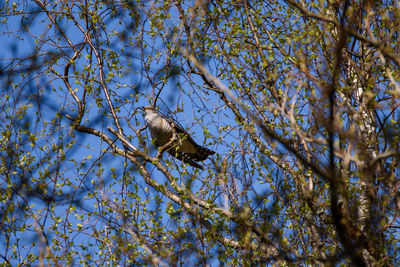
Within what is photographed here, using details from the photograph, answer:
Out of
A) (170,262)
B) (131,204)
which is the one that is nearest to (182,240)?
(170,262)

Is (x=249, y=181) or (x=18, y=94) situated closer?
(x=249, y=181)

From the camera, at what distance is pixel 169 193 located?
Answer: 5.08 meters

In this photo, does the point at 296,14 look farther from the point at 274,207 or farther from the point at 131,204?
the point at 131,204

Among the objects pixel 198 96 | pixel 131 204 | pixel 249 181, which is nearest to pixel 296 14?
pixel 198 96

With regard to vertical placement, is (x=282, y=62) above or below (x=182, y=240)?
above

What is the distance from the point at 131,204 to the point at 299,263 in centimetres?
166

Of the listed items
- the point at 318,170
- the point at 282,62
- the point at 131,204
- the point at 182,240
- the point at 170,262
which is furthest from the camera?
the point at 282,62

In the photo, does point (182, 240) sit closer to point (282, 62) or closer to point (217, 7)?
point (282, 62)

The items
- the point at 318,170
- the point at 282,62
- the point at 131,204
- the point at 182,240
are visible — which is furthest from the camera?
the point at 282,62

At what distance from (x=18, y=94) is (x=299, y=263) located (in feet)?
10.6

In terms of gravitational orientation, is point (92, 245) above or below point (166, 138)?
below

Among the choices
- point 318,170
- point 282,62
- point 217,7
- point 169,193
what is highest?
point 217,7

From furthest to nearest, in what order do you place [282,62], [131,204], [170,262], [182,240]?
[282,62]
[131,204]
[182,240]
[170,262]

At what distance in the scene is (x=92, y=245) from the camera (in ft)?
15.9
